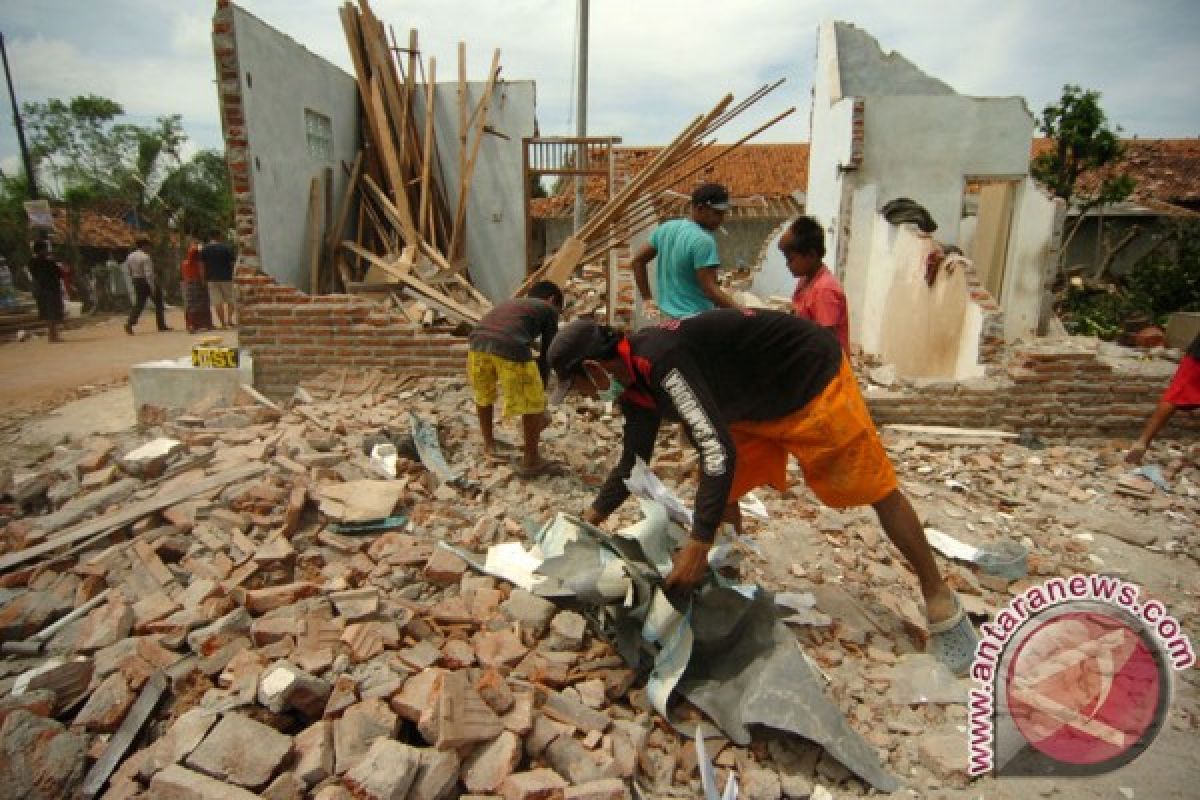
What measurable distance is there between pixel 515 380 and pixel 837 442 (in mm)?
2227

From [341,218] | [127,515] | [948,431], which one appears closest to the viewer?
[127,515]

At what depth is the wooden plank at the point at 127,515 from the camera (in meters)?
3.19

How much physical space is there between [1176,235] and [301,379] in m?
13.8

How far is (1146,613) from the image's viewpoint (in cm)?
244

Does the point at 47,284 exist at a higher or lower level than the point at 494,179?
lower

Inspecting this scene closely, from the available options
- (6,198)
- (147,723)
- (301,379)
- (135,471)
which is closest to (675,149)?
(301,379)

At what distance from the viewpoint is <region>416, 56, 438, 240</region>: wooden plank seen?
290 inches

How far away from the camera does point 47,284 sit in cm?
1030

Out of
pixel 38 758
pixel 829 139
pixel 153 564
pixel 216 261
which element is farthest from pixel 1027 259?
pixel 216 261

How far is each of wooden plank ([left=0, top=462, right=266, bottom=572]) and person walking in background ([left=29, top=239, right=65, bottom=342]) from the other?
30.5 ft

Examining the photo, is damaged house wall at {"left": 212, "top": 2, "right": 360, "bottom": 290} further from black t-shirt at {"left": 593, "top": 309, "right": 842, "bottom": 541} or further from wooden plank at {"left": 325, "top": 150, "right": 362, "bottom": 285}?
black t-shirt at {"left": 593, "top": 309, "right": 842, "bottom": 541}

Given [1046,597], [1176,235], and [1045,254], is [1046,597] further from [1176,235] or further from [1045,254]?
[1176,235]

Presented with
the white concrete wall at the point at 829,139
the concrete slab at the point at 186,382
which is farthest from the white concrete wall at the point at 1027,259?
the concrete slab at the point at 186,382

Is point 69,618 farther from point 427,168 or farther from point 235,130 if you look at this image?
point 427,168
